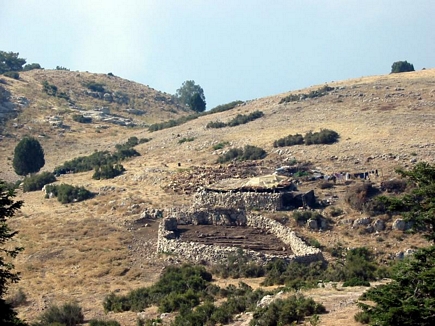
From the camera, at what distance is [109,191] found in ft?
124

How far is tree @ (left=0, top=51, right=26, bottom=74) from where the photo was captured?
318ft

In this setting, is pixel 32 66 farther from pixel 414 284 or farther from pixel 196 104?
pixel 414 284

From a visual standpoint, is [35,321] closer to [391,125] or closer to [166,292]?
[166,292]

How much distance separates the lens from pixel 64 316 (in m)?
19.4

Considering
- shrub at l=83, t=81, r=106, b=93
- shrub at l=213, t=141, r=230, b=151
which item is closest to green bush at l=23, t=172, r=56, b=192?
shrub at l=213, t=141, r=230, b=151

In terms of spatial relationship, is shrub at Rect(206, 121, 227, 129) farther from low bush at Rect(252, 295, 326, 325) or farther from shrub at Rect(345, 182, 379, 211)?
low bush at Rect(252, 295, 326, 325)

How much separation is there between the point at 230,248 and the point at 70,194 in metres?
15.3

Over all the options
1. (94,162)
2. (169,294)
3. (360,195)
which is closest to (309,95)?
(94,162)

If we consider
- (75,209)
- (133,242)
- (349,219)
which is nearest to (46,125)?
(75,209)

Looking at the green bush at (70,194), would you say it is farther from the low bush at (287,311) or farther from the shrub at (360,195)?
the low bush at (287,311)

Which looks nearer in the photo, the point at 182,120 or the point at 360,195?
the point at 360,195

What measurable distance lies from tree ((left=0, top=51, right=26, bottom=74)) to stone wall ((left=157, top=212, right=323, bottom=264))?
75.7 metres

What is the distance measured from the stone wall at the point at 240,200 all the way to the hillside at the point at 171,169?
0.82 m

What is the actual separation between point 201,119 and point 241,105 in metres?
5.44
